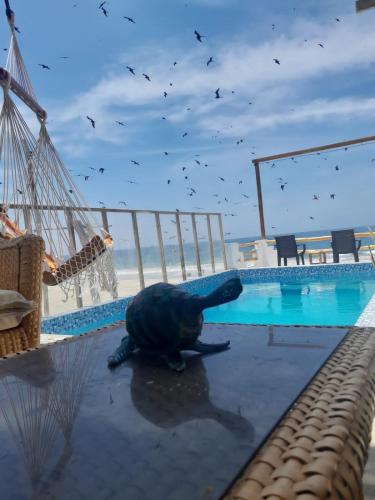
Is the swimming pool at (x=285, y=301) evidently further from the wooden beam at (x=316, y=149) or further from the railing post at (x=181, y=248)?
the wooden beam at (x=316, y=149)

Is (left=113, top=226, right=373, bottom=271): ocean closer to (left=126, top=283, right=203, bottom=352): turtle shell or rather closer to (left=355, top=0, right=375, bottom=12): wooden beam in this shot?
(left=355, top=0, right=375, bottom=12): wooden beam

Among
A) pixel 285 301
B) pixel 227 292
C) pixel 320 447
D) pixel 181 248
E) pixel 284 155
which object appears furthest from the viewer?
pixel 284 155

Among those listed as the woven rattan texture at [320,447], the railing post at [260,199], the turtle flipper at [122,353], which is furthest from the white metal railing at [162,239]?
the woven rattan texture at [320,447]

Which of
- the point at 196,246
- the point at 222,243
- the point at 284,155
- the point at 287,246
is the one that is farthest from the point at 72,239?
the point at 284,155

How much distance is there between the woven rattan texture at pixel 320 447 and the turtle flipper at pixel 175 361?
0.73 feet

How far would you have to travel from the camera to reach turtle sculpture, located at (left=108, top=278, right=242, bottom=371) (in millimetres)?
654

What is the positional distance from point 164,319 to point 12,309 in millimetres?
828

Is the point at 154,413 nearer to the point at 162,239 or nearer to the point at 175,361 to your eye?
the point at 175,361

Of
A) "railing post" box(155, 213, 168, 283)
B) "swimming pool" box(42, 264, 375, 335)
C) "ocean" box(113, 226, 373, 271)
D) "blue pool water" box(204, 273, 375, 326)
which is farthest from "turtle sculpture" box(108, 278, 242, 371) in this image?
"railing post" box(155, 213, 168, 283)

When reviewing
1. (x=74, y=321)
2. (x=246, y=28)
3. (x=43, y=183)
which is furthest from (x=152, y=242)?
(x=246, y=28)

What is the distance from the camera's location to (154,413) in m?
0.47

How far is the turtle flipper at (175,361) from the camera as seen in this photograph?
63cm

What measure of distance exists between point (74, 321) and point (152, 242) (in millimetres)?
1755

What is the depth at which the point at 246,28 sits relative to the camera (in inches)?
289
